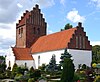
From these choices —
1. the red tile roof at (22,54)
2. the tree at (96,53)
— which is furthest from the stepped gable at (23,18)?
the tree at (96,53)

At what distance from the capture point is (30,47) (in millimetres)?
61938

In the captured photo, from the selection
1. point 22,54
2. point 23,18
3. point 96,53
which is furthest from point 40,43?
A: point 96,53

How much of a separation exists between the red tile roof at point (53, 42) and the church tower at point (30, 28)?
2.20 meters

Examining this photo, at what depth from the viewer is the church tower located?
2445 inches

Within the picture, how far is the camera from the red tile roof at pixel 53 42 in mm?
49500

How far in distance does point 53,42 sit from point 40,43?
5.98m

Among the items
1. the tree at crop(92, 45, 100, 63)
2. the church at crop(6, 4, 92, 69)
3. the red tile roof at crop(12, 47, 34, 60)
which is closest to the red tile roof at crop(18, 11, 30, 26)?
the church at crop(6, 4, 92, 69)

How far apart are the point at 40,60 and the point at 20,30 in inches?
497

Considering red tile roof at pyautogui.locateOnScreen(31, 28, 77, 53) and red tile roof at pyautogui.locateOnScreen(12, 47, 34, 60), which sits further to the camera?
red tile roof at pyautogui.locateOnScreen(12, 47, 34, 60)

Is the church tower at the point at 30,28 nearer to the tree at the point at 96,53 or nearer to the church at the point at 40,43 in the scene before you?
the church at the point at 40,43

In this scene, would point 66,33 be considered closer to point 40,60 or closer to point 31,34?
point 40,60

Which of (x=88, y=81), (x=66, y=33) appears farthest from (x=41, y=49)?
(x=88, y=81)

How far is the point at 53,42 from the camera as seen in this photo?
53375mm

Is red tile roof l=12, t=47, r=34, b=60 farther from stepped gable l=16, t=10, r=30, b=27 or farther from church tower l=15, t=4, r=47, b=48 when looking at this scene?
stepped gable l=16, t=10, r=30, b=27
